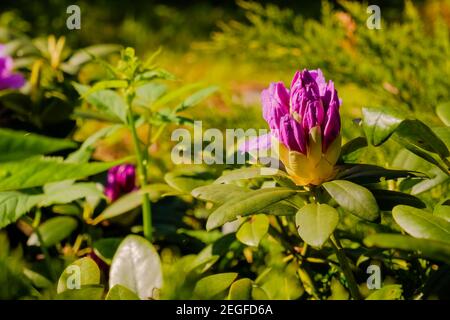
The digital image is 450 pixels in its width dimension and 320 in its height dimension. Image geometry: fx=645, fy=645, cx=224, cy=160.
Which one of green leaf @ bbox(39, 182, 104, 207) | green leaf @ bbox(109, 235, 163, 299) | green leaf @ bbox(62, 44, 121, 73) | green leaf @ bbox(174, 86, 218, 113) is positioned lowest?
green leaf @ bbox(109, 235, 163, 299)

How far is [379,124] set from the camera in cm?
65

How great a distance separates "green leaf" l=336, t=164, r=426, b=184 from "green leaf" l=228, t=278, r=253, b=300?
0.58ft

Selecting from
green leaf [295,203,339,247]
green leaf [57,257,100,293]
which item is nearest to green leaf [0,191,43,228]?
green leaf [57,257,100,293]

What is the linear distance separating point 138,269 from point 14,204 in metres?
0.21

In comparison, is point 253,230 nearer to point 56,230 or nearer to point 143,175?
point 143,175

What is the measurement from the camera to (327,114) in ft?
2.33

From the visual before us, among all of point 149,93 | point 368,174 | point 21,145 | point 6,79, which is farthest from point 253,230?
point 6,79

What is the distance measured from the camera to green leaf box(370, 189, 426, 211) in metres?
0.71

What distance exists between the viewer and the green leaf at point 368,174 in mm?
727

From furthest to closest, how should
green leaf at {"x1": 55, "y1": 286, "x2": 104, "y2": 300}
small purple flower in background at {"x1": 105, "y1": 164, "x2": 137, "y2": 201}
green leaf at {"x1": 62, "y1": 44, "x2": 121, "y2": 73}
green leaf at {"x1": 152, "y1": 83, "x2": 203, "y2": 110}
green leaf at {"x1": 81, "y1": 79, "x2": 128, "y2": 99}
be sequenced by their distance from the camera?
green leaf at {"x1": 62, "y1": 44, "x2": 121, "y2": 73} → small purple flower in background at {"x1": 105, "y1": 164, "x2": 137, "y2": 201} → green leaf at {"x1": 152, "y1": 83, "x2": 203, "y2": 110} → green leaf at {"x1": 81, "y1": 79, "x2": 128, "y2": 99} → green leaf at {"x1": 55, "y1": 286, "x2": 104, "y2": 300}

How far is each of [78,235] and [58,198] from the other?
32cm

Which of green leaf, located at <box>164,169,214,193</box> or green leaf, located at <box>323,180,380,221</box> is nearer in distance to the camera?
green leaf, located at <box>323,180,380,221</box>

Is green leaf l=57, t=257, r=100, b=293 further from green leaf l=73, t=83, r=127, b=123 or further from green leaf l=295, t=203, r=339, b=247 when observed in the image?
green leaf l=73, t=83, r=127, b=123
